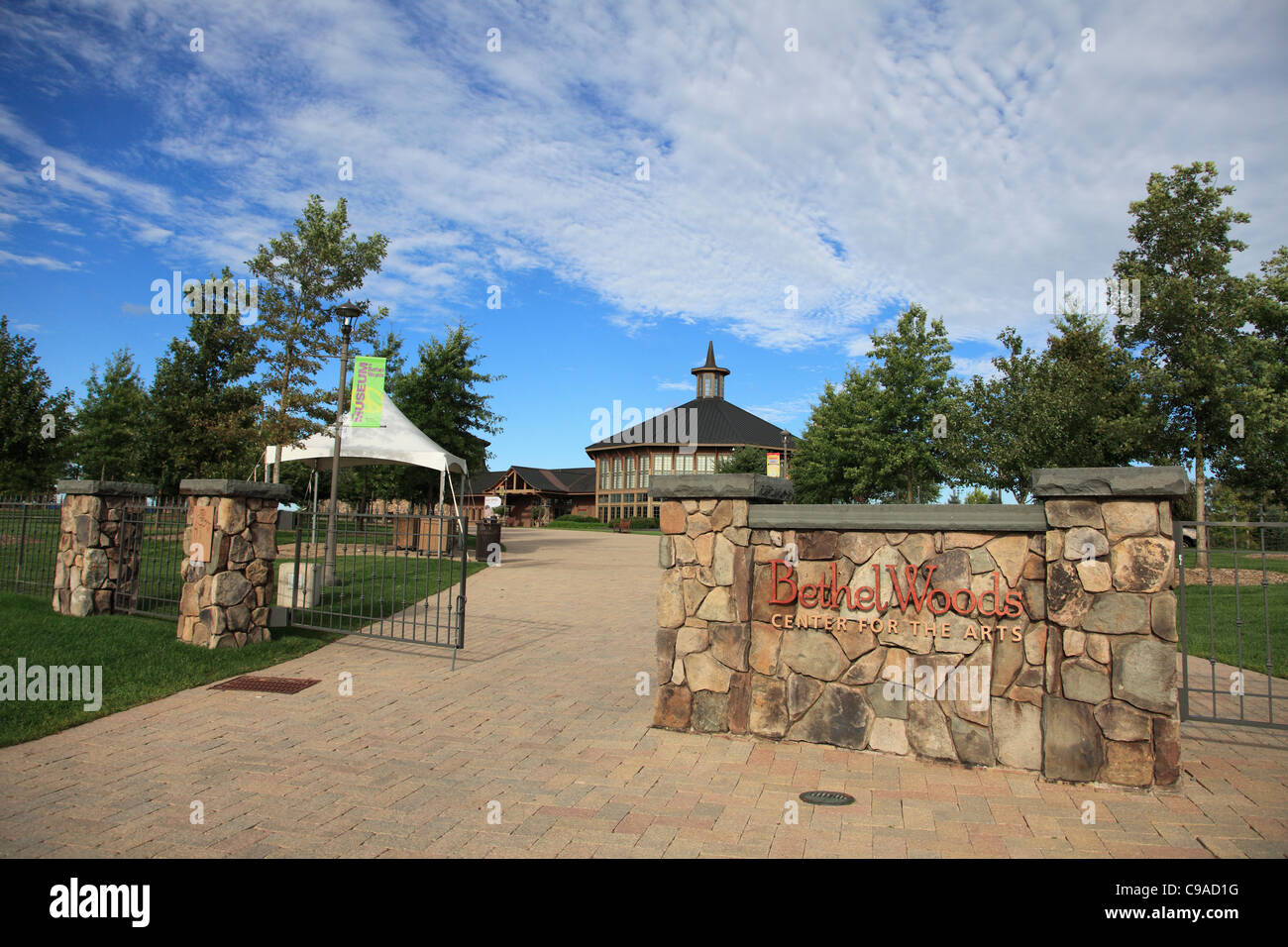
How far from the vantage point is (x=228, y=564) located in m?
8.39

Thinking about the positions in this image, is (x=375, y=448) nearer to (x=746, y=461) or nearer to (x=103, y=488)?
(x=103, y=488)

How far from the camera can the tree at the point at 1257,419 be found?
18.9 metres

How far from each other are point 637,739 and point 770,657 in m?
1.21

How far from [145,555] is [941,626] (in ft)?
32.7

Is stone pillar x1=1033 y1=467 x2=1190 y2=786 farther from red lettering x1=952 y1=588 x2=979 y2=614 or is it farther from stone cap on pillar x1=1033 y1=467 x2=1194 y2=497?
red lettering x1=952 y1=588 x2=979 y2=614

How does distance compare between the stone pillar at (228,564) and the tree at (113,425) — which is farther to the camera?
the tree at (113,425)

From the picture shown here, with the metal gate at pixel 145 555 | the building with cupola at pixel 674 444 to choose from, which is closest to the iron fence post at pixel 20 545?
the metal gate at pixel 145 555

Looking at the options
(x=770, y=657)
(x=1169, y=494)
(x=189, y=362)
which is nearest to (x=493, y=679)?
(x=770, y=657)

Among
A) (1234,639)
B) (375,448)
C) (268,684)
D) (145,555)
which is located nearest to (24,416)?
(375,448)

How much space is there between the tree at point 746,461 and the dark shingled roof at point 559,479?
2219 centimetres

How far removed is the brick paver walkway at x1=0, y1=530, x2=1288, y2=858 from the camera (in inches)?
156

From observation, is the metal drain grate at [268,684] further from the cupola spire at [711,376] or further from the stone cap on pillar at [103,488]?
the cupola spire at [711,376]
